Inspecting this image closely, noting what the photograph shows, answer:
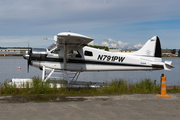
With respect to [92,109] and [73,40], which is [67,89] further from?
[92,109]

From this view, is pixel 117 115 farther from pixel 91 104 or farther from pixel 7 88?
pixel 7 88

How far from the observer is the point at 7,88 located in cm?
777

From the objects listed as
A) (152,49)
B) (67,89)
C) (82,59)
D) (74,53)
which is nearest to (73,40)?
(74,53)

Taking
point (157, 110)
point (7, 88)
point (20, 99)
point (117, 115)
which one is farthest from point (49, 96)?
point (157, 110)

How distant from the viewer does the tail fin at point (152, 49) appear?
10.6 meters

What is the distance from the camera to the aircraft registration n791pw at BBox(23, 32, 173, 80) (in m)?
9.38

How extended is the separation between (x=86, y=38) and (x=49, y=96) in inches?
104

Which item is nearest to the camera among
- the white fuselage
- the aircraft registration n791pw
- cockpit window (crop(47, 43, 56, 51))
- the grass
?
the grass

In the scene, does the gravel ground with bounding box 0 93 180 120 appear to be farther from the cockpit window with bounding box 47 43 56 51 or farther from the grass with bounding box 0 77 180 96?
the cockpit window with bounding box 47 43 56 51

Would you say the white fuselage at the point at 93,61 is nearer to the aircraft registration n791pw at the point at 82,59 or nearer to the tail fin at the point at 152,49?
the aircraft registration n791pw at the point at 82,59

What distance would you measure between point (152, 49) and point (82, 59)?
12.4ft

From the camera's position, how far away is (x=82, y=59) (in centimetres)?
974

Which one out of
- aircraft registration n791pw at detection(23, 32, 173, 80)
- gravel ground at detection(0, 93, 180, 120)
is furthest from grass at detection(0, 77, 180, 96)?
aircraft registration n791pw at detection(23, 32, 173, 80)

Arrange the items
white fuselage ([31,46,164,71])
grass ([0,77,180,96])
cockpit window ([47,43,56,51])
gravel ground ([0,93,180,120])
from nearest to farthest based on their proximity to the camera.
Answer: gravel ground ([0,93,180,120]) → grass ([0,77,180,96]) → white fuselage ([31,46,164,71]) → cockpit window ([47,43,56,51])
